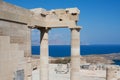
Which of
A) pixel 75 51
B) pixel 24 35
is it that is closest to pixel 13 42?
pixel 24 35

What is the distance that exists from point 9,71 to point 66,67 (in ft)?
51.4

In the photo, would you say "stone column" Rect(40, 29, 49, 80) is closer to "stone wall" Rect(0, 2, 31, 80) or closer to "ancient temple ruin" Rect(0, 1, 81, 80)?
"ancient temple ruin" Rect(0, 1, 81, 80)

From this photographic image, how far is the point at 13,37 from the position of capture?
385 inches

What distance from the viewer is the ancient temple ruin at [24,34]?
30.4 feet

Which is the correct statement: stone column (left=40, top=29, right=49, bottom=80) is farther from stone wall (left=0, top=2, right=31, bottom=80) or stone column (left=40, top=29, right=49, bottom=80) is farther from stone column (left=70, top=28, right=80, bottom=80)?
stone wall (left=0, top=2, right=31, bottom=80)

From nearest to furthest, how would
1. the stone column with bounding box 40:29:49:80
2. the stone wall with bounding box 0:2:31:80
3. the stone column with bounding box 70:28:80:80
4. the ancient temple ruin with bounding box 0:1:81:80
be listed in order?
the stone wall with bounding box 0:2:31:80 → the ancient temple ruin with bounding box 0:1:81:80 → the stone column with bounding box 70:28:80:80 → the stone column with bounding box 40:29:49:80

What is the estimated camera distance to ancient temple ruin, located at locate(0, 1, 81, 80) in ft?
30.4

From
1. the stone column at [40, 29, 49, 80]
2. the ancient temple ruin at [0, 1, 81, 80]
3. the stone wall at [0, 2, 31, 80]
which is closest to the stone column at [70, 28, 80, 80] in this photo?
the ancient temple ruin at [0, 1, 81, 80]

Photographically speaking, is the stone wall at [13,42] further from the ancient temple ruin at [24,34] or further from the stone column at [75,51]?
the stone column at [75,51]

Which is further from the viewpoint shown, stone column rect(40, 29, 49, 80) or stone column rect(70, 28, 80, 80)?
stone column rect(40, 29, 49, 80)

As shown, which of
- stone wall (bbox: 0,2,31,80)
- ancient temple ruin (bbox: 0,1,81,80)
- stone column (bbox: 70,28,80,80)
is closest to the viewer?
stone wall (bbox: 0,2,31,80)

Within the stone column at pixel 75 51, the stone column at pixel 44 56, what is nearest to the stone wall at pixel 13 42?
the stone column at pixel 75 51

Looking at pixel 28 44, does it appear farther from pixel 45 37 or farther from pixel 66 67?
pixel 66 67

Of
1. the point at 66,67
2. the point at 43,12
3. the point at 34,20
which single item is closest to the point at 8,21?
the point at 34,20
